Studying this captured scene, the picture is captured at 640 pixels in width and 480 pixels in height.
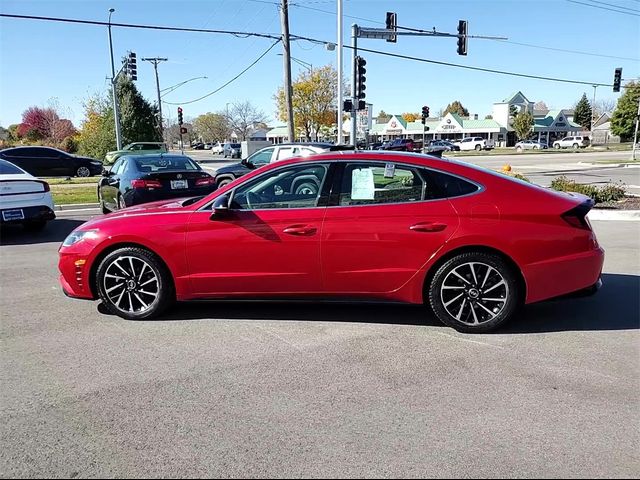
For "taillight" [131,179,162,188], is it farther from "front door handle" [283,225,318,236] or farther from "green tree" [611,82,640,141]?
"green tree" [611,82,640,141]

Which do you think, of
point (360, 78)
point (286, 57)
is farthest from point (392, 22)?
point (286, 57)

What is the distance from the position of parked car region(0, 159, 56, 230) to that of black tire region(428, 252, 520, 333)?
7828 millimetres

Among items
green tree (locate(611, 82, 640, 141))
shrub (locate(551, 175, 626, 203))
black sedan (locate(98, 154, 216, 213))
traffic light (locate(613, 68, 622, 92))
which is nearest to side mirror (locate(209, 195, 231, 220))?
black sedan (locate(98, 154, 216, 213))

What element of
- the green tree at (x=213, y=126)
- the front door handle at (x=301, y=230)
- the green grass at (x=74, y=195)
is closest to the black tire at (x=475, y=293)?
the front door handle at (x=301, y=230)

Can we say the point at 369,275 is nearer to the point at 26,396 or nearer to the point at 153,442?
the point at 153,442

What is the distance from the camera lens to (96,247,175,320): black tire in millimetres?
4707

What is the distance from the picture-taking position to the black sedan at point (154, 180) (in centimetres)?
955

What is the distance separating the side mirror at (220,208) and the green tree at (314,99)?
5343cm

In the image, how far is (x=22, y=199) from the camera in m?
9.09

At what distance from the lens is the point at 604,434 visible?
2938 millimetres

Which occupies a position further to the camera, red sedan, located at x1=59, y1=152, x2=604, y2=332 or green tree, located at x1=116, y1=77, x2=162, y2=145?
green tree, located at x1=116, y1=77, x2=162, y2=145

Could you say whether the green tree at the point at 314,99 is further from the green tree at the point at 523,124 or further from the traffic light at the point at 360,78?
the traffic light at the point at 360,78

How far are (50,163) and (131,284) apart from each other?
2263 cm

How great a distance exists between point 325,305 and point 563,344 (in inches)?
87.4
